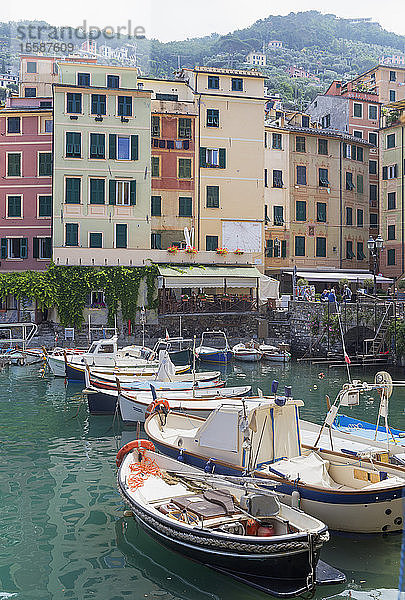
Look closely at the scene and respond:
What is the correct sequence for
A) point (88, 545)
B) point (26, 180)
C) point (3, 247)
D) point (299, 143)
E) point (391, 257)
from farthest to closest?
point (299, 143), point (391, 257), point (26, 180), point (3, 247), point (88, 545)

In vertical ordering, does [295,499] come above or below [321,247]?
below

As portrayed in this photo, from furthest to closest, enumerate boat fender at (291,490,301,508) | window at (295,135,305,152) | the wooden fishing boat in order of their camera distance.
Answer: window at (295,135,305,152) → boat fender at (291,490,301,508) → the wooden fishing boat

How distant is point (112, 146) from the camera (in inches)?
1843

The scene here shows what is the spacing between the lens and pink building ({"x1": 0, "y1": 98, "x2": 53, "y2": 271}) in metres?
49.4

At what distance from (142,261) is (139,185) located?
5.63 m

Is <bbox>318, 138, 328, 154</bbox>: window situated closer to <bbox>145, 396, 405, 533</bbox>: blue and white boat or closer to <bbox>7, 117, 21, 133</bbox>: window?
<bbox>7, 117, 21, 133</bbox>: window

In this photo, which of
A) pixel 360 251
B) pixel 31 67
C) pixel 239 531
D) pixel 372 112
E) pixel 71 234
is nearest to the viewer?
pixel 239 531

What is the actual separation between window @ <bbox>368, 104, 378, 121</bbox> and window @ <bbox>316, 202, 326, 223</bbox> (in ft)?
42.3

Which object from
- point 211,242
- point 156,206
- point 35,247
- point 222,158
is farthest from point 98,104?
point 211,242

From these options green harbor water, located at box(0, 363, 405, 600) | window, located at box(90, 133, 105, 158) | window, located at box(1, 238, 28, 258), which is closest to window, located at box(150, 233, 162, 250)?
window, located at box(90, 133, 105, 158)

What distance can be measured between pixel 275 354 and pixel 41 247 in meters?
20.3

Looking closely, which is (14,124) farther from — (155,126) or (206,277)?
(206,277)

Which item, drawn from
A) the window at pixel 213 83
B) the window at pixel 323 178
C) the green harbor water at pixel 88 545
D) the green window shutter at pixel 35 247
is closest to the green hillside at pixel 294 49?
the window at pixel 323 178

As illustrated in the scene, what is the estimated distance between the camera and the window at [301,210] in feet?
184
